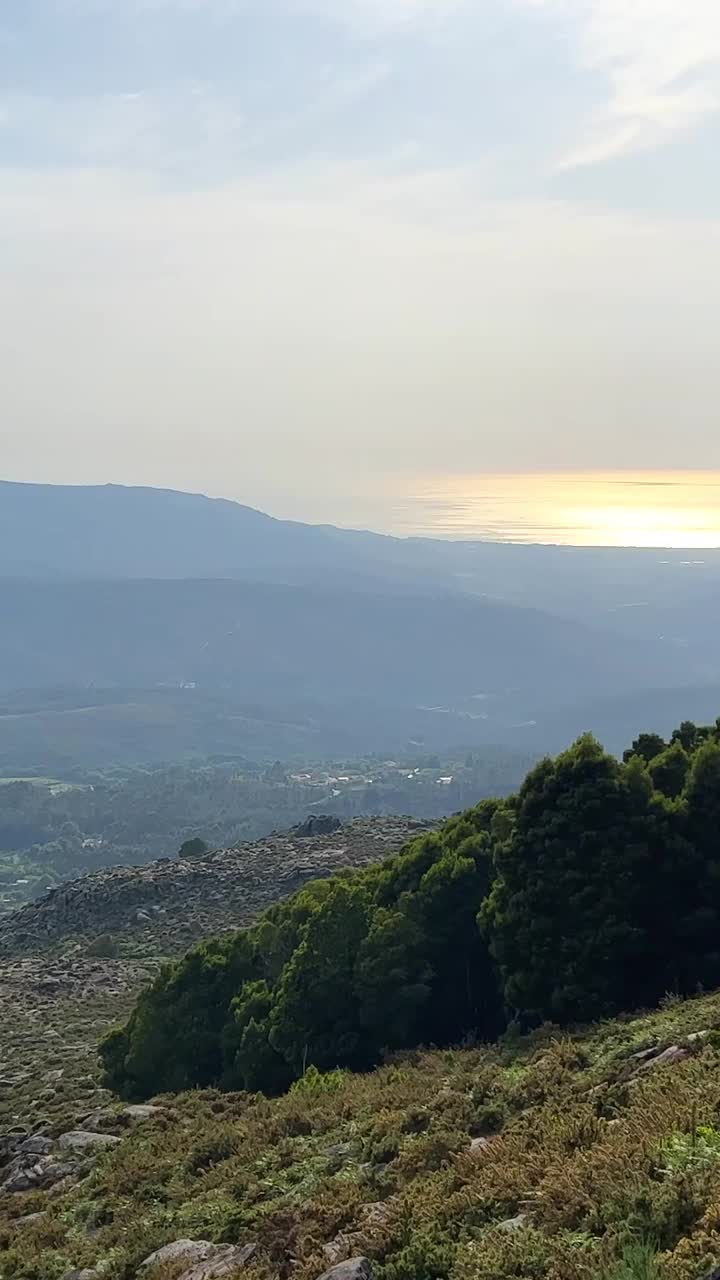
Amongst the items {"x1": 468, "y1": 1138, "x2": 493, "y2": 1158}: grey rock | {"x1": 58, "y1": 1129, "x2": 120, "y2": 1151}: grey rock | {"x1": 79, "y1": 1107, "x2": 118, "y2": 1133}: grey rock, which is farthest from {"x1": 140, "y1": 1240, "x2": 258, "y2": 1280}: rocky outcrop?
{"x1": 79, "y1": 1107, "x2": 118, "y2": 1133}: grey rock

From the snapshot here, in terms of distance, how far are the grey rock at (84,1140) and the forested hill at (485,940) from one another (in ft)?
13.4

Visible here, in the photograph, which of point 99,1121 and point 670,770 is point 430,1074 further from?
point 670,770

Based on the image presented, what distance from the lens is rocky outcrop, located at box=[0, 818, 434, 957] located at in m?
47.6

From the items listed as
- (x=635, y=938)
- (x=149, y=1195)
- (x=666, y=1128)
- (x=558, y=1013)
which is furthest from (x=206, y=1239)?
(x=635, y=938)

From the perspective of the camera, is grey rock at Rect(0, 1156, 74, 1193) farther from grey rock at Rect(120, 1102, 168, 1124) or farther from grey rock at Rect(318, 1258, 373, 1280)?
grey rock at Rect(318, 1258, 373, 1280)

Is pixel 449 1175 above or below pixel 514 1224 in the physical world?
below

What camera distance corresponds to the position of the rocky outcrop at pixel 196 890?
47625 millimetres

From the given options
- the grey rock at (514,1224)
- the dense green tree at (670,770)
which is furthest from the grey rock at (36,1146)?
the dense green tree at (670,770)

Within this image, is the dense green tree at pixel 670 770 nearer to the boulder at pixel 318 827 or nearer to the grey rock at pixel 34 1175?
the grey rock at pixel 34 1175

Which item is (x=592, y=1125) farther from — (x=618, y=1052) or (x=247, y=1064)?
(x=247, y=1064)

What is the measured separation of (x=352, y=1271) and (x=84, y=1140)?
11.5 m

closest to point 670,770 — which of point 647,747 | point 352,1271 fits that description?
point 647,747

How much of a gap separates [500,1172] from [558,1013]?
9572mm

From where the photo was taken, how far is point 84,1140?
1953 cm
